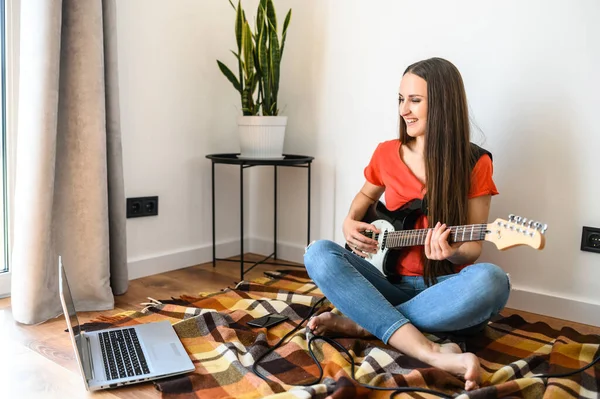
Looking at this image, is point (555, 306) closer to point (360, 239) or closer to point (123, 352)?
point (360, 239)

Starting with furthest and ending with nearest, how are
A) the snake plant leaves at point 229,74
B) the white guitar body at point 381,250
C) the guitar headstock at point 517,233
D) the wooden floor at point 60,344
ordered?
the snake plant leaves at point 229,74
the white guitar body at point 381,250
the wooden floor at point 60,344
the guitar headstock at point 517,233

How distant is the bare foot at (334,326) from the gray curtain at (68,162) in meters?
0.80

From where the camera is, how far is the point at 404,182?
1.85 metres

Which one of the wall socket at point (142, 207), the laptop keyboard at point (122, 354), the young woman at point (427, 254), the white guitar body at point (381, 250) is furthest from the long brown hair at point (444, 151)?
the wall socket at point (142, 207)

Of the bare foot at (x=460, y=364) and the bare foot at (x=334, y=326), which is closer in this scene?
the bare foot at (x=460, y=364)

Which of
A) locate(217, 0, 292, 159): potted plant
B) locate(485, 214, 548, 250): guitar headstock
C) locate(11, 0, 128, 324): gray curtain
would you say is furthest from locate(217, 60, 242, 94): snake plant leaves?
locate(485, 214, 548, 250): guitar headstock

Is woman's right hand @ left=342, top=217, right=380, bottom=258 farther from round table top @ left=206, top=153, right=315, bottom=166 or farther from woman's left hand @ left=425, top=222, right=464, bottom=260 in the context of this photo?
round table top @ left=206, top=153, right=315, bottom=166

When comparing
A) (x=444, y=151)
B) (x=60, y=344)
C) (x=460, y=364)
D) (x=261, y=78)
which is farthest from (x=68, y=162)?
(x=460, y=364)

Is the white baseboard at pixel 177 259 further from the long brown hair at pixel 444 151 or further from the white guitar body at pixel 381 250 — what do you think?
the long brown hair at pixel 444 151

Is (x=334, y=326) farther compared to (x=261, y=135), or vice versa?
(x=261, y=135)

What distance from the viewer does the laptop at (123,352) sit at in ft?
4.69

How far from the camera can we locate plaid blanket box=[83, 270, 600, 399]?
4.60 ft

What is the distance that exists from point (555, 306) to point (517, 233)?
88 centimetres

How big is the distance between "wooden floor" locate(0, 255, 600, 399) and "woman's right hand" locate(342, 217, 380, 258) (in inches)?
27.2
